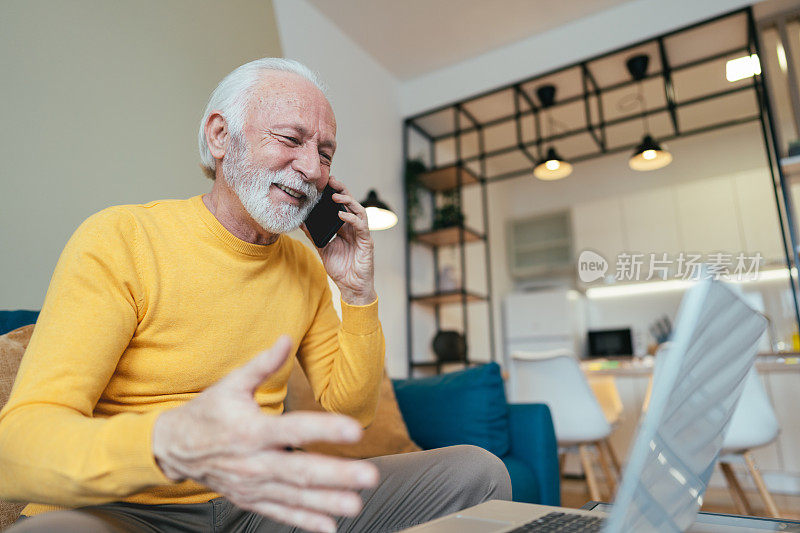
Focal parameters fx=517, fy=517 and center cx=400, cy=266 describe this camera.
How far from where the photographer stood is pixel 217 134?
43.0 inches

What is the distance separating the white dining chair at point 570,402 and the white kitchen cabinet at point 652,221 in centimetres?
273

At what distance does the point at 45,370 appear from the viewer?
2.10 ft

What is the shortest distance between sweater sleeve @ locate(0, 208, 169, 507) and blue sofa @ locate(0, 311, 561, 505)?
128 centimetres

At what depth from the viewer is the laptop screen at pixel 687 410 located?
434 mm

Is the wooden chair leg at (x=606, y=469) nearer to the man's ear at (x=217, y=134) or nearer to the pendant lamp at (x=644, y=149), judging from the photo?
the pendant lamp at (x=644, y=149)

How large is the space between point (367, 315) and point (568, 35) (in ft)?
10.7

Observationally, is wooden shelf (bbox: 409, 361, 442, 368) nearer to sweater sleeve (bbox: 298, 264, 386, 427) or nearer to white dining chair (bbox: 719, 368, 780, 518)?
white dining chair (bbox: 719, 368, 780, 518)

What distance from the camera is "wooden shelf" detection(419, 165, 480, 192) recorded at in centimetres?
391

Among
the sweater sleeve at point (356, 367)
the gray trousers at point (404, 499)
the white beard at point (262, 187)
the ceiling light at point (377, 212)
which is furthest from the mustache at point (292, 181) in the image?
the ceiling light at point (377, 212)

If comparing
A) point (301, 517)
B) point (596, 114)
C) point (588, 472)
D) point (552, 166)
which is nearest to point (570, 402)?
point (588, 472)

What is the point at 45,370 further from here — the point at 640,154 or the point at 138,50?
the point at 640,154

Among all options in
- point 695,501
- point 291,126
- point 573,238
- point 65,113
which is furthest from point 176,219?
point 573,238

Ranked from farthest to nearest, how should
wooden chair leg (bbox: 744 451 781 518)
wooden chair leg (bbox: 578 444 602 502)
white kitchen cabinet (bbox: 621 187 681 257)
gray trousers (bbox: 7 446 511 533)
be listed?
1. white kitchen cabinet (bbox: 621 187 681 257)
2. wooden chair leg (bbox: 578 444 602 502)
3. wooden chair leg (bbox: 744 451 781 518)
4. gray trousers (bbox: 7 446 511 533)

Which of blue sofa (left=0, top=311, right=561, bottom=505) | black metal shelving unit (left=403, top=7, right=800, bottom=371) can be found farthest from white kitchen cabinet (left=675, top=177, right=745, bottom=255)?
blue sofa (left=0, top=311, right=561, bottom=505)
